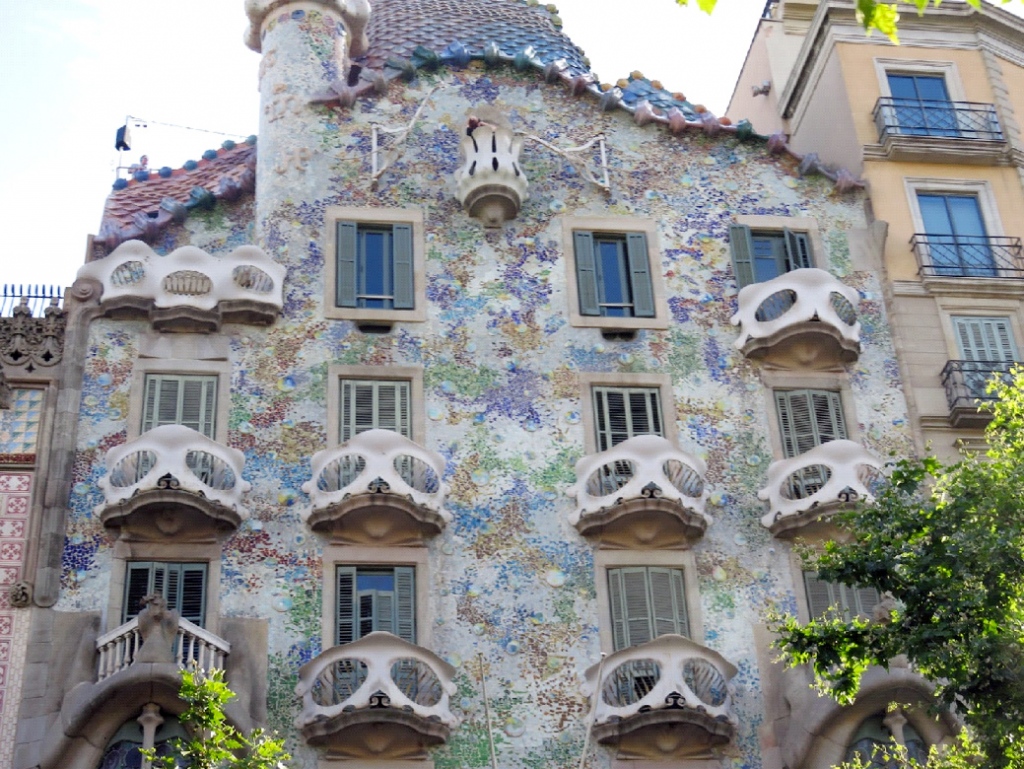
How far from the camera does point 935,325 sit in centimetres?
Answer: 2525

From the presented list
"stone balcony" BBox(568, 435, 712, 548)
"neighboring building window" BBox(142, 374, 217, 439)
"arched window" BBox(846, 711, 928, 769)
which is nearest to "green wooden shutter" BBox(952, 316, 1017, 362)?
"stone balcony" BBox(568, 435, 712, 548)

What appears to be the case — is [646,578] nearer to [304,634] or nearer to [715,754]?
[715,754]

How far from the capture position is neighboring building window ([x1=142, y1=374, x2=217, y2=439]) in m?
23.1

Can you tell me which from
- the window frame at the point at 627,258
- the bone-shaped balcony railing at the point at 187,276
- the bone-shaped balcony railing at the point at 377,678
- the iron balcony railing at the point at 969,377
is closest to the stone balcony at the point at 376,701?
the bone-shaped balcony railing at the point at 377,678

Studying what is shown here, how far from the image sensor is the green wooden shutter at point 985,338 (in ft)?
82.2

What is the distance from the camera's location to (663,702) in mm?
20609

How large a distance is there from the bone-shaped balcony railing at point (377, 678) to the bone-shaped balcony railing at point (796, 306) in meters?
7.07

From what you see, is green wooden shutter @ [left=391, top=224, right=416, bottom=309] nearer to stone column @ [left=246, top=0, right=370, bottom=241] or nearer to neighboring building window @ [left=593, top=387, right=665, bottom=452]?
stone column @ [left=246, top=0, right=370, bottom=241]

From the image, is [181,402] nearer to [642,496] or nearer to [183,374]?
[183,374]

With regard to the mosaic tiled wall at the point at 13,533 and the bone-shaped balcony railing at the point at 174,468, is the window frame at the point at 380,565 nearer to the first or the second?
the bone-shaped balcony railing at the point at 174,468

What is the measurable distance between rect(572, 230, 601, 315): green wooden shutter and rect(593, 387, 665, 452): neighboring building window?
1357mm

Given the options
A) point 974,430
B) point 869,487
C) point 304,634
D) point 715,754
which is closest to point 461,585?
point 304,634

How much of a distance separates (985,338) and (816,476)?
4159 millimetres

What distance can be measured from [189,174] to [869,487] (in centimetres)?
1213
